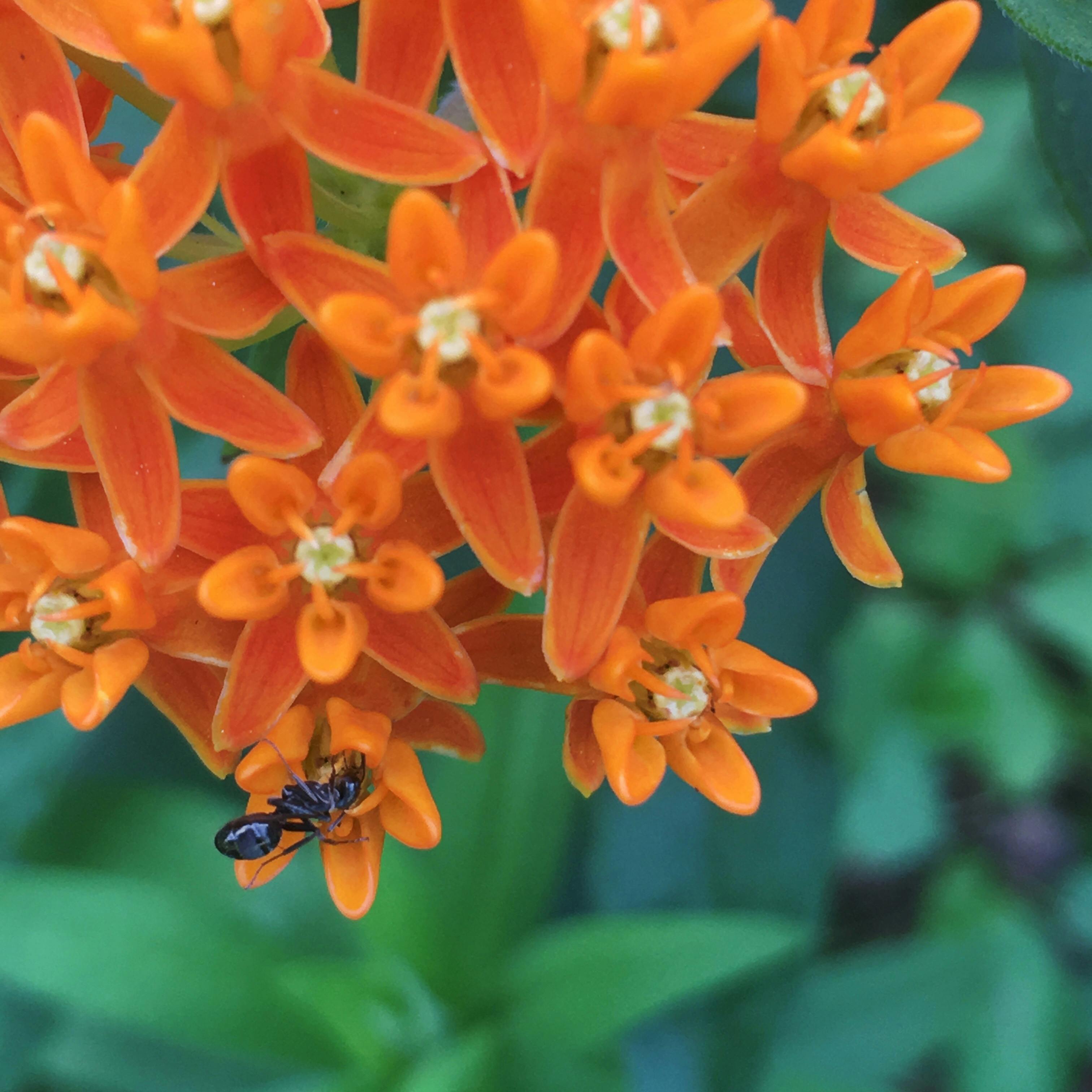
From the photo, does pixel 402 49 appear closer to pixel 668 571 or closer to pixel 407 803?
pixel 668 571

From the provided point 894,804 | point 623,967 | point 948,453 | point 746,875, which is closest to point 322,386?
point 948,453

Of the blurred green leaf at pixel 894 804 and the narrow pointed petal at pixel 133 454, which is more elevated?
the narrow pointed petal at pixel 133 454

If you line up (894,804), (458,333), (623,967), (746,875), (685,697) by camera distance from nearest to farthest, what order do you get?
(458,333) < (685,697) < (623,967) < (746,875) < (894,804)

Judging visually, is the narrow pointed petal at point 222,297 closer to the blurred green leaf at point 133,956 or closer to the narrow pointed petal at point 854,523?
the narrow pointed petal at point 854,523

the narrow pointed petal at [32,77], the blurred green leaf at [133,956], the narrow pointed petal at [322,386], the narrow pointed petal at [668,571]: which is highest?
the narrow pointed petal at [32,77]

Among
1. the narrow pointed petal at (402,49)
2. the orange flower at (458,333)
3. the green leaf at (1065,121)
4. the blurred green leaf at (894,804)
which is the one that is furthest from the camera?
the blurred green leaf at (894,804)

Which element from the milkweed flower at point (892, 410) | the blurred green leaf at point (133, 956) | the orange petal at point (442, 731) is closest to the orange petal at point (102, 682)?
the orange petal at point (442, 731)
